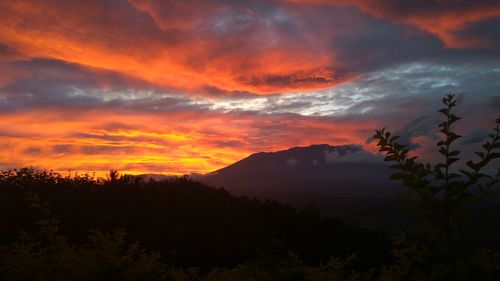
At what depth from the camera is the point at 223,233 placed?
13.8 m

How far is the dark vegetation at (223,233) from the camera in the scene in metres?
3.60

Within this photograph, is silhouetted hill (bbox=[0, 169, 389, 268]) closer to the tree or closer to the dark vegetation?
the dark vegetation

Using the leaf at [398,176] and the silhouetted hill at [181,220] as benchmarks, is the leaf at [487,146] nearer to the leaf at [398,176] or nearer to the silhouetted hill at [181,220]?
the leaf at [398,176]

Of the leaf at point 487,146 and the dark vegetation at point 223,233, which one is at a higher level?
the leaf at point 487,146

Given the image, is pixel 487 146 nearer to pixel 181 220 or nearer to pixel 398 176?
pixel 398 176

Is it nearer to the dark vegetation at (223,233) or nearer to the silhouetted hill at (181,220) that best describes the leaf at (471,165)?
the dark vegetation at (223,233)

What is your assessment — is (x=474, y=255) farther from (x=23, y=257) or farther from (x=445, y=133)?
(x=23, y=257)

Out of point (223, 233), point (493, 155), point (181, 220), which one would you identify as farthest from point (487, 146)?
point (181, 220)

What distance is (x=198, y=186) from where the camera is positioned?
61.4ft

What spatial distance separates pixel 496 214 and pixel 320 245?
436 inches

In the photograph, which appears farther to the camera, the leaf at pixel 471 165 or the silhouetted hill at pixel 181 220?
the silhouetted hill at pixel 181 220

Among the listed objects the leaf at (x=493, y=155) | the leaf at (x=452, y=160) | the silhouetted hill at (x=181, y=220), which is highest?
the leaf at (x=493, y=155)

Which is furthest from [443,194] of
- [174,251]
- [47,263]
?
[174,251]

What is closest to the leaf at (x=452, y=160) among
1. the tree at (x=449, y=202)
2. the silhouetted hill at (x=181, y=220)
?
the tree at (x=449, y=202)
